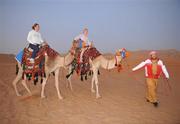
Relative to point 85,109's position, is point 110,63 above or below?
above

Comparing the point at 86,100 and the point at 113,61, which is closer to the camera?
the point at 86,100

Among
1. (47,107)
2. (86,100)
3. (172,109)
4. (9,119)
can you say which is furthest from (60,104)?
(172,109)

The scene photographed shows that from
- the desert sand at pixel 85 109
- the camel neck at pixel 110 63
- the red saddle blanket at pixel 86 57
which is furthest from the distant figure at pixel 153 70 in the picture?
the red saddle blanket at pixel 86 57

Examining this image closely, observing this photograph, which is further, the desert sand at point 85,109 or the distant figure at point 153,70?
the distant figure at point 153,70

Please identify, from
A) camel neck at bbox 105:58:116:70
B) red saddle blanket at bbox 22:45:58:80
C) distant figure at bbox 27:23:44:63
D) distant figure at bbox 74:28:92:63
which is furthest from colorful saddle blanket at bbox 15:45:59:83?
camel neck at bbox 105:58:116:70

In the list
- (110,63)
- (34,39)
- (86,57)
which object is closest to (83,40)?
(86,57)

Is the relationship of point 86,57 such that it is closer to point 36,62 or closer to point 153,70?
point 36,62

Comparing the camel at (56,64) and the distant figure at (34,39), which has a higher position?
the distant figure at (34,39)

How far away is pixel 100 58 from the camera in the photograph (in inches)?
277

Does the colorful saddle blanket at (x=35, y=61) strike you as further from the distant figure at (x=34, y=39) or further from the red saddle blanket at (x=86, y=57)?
the red saddle blanket at (x=86, y=57)

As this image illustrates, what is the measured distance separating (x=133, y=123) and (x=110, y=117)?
21.0 inches

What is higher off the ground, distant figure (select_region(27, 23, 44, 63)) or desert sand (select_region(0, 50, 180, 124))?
distant figure (select_region(27, 23, 44, 63))

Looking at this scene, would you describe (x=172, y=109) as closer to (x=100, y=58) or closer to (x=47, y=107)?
(x=100, y=58)

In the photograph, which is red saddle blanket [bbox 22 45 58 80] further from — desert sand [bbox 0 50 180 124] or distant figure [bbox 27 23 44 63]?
desert sand [bbox 0 50 180 124]
